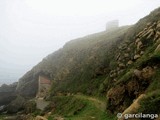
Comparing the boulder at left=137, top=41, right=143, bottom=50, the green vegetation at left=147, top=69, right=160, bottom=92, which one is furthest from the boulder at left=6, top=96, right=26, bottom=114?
the green vegetation at left=147, top=69, right=160, bottom=92

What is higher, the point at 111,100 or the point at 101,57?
the point at 101,57

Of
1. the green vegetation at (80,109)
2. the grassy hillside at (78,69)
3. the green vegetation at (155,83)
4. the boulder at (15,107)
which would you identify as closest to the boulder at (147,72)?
the green vegetation at (155,83)

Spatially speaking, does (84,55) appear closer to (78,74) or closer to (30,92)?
(78,74)

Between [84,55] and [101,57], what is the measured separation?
17.6 meters

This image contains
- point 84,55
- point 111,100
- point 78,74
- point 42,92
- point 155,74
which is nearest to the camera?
point 155,74

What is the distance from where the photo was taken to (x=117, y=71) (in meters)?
58.4

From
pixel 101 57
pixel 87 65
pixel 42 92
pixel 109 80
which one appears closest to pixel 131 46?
pixel 109 80

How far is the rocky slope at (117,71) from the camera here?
1327 inches

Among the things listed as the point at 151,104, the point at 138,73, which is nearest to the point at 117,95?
the point at 138,73

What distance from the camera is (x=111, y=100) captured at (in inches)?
1556

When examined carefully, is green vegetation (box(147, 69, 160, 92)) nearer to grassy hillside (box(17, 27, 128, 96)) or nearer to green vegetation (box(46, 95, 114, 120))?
green vegetation (box(46, 95, 114, 120))

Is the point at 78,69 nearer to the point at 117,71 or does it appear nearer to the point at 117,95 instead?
the point at 117,71

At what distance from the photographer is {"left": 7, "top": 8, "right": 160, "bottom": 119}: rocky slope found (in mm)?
33713

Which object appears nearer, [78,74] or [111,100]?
[111,100]
